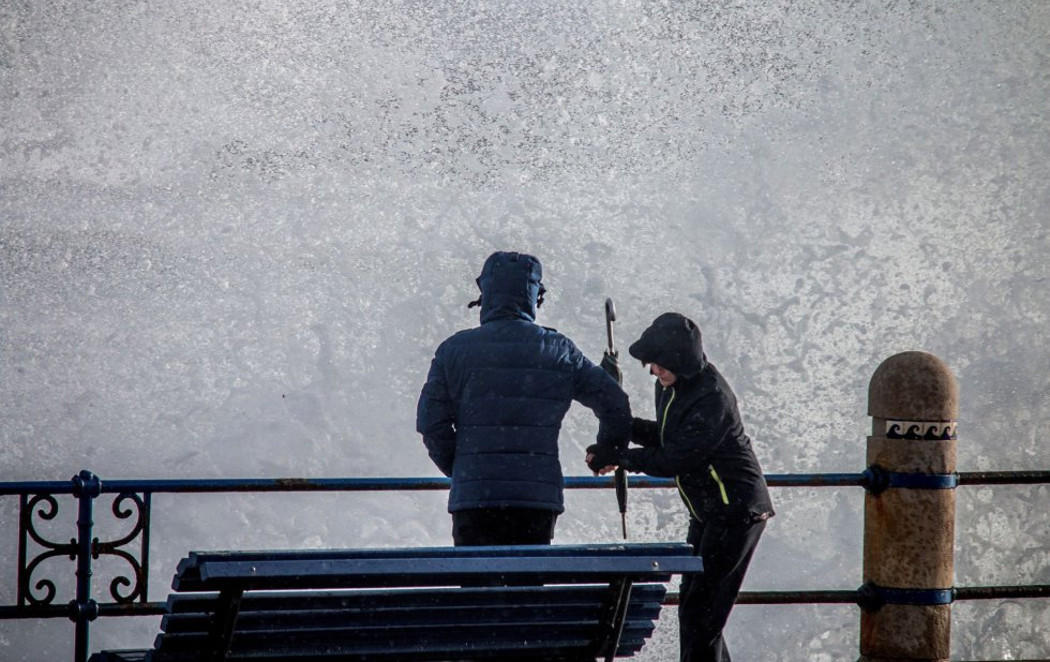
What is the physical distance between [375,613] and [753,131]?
58.8ft

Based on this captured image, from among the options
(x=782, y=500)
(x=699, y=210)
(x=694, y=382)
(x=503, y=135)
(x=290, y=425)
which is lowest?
(x=694, y=382)

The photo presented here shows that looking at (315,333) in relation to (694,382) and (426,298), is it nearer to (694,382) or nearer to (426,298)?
(426,298)

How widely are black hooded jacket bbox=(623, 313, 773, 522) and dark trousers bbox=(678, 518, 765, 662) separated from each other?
1.6 inches

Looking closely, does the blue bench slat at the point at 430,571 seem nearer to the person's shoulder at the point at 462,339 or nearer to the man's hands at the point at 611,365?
the person's shoulder at the point at 462,339

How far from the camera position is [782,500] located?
19.5 m

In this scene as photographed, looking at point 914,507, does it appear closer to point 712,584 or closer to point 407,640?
point 712,584

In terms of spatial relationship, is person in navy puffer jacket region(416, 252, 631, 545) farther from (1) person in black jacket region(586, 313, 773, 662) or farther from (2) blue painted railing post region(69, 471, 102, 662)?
(2) blue painted railing post region(69, 471, 102, 662)

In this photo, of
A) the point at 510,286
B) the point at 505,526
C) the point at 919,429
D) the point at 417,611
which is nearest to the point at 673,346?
the point at 510,286

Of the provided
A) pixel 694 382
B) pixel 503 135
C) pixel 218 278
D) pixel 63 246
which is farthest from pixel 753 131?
pixel 694 382

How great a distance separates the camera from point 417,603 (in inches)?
98.3

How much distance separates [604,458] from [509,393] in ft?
1.31

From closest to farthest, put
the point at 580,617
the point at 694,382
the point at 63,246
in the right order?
1. the point at 580,617
2. the point at 694,382
3. the point at 63,246

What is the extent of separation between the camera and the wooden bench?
7.59ft

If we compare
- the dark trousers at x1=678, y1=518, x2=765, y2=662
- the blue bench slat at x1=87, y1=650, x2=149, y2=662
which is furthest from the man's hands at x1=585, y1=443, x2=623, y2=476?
the blue bench slat at x1=87, y1=650, x2=149, y2=662
